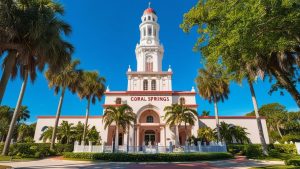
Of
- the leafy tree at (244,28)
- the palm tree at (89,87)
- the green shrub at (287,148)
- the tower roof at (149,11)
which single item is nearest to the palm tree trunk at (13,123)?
the palm tree at (89,87)

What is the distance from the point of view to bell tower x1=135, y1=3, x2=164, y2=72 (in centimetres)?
4272

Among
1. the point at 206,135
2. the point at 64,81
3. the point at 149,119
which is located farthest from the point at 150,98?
the point at 64,81

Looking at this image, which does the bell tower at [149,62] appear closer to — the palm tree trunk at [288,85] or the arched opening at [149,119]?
the arched opening at [149,119]

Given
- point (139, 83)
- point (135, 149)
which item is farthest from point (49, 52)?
point (139, 83)

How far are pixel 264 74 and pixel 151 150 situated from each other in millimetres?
15161

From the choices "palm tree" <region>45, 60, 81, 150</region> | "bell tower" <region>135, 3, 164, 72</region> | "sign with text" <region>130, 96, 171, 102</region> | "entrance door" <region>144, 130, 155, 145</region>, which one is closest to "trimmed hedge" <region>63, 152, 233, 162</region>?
"palm tree" <region>45, 60, 81, 150</region>

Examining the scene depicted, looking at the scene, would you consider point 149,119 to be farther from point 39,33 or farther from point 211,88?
point 39,33

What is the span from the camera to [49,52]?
39.0 feet

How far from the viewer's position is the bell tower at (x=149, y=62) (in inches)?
1564

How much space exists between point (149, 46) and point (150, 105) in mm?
13489

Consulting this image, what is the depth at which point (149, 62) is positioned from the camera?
43031 millimetres

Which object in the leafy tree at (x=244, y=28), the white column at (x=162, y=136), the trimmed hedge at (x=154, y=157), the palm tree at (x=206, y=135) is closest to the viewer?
the leafy tree at (x=244, y=28)

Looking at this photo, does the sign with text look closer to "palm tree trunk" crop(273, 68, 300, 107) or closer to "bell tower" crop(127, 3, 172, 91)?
"bell tower" crop(127, 3, 172, 91)

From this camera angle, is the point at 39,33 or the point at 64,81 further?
the point at 64,81
